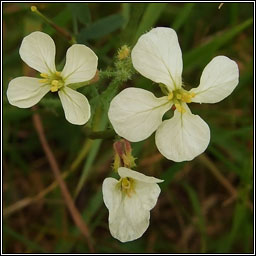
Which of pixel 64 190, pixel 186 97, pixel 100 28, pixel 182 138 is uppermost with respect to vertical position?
pixel 100 28

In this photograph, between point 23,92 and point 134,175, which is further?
point 23,92

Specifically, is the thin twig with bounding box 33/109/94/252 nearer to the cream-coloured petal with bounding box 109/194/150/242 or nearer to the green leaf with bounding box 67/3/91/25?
the green leaf with bounding box 67/3/91/25

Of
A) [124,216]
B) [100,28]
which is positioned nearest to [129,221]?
[124,216]

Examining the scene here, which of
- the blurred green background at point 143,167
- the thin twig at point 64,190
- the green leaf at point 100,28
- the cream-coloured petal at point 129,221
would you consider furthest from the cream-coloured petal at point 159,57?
the thin twig at point 64,190

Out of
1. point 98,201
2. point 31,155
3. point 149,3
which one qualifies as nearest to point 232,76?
point 149,3

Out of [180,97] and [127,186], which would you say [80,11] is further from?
[127,186]

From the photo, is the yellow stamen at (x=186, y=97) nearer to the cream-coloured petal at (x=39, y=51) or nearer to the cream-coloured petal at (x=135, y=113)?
the cream-coloured petal at (x=135, y=113)

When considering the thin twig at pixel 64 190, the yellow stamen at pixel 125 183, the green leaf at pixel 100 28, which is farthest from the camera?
the thin twig at pixel 64 190
